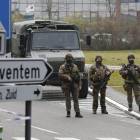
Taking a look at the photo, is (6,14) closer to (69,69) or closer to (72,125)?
(72,125)

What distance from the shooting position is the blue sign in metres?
5.73

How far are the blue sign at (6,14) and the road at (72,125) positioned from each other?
5.14m

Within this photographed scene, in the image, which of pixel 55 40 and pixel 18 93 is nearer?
pixel 18 93

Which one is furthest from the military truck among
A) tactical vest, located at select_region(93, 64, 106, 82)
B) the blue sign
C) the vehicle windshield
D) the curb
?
the blue sign

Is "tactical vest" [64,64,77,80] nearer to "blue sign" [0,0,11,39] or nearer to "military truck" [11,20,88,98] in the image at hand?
"military truck" [11,20,88,98]

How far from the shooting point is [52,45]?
64.6 ft

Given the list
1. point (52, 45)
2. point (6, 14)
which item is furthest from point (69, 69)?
point (6, 14)

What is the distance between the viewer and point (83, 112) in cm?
1612

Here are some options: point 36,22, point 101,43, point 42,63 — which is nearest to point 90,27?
point 101,43

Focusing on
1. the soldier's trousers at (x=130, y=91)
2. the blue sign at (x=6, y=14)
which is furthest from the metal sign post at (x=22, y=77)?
the soldier's trousers at (x=130, y=91)

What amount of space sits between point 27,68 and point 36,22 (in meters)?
14.6

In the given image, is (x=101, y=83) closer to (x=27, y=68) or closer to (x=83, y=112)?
(x=83, y=112)

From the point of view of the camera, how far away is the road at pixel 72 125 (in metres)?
11.2

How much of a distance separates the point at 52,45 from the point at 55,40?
0.21 m
